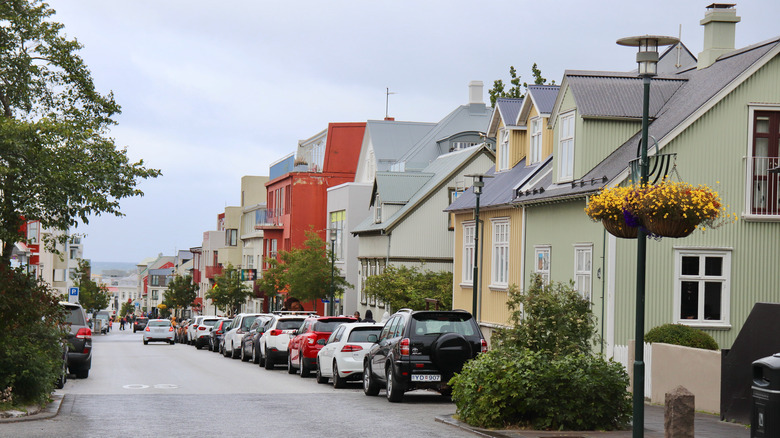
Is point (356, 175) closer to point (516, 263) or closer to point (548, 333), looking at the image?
point (516, 263)

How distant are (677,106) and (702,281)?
446 centimetres

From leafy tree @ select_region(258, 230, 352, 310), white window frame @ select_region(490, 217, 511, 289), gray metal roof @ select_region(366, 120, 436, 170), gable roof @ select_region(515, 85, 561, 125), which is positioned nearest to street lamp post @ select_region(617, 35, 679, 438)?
gable roof @ select_region(515, 85, 561, 125)

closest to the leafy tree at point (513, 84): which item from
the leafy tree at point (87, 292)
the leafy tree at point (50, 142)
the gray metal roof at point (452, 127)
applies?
the gray metal roof at point (452, 127)

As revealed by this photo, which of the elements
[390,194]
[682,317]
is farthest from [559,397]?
[390,194]

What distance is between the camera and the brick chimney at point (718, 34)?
2586 centimetres

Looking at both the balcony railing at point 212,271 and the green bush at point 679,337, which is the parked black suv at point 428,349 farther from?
the balcony railing at point 212,271

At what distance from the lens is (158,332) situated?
183ft

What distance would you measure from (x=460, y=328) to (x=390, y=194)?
2925cm

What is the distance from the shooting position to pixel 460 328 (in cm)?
1905

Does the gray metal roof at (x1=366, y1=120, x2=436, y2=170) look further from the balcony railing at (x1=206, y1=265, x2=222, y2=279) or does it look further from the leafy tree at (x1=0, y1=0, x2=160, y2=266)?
the balcony railing at (x1=206, y1=265, x2=222, y2=279)

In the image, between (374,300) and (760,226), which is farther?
(374,300)

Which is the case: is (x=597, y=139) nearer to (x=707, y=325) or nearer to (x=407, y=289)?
(x=707, y=325)

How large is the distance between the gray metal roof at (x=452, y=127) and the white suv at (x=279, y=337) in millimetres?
27895

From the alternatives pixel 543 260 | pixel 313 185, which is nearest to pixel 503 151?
pixel 543 260
